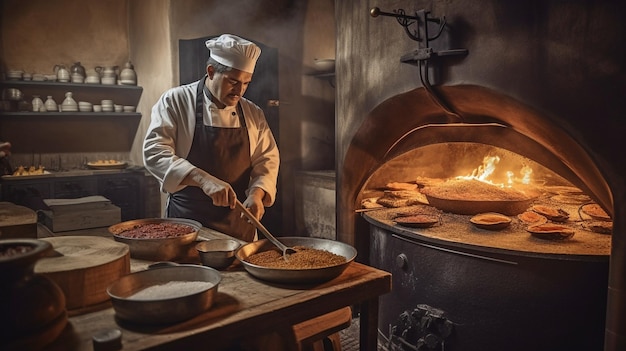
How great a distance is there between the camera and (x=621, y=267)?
2363 millimetres

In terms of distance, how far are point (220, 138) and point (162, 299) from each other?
2241 mm

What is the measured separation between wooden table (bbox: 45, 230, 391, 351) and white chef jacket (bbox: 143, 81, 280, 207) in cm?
117

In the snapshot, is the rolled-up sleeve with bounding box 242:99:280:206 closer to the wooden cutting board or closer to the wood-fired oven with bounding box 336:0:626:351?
the wood-fired oven with bounding box 336:0:626:351

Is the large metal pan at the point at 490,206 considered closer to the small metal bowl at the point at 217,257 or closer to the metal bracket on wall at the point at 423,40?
the metal bracket on wall at the point at 423,40

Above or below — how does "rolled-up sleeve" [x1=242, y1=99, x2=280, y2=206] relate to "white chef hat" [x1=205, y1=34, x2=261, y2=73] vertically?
below

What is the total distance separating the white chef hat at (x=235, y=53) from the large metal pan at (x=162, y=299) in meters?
1.88

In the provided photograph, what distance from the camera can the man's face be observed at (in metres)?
3.33

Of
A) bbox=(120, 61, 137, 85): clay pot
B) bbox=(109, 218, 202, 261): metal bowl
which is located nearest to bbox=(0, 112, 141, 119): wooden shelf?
bbox=(120, 61, 137, 85): clay pot

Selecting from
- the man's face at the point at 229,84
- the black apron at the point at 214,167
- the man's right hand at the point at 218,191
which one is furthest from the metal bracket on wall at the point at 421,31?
the man's right hand at the point at 218,191

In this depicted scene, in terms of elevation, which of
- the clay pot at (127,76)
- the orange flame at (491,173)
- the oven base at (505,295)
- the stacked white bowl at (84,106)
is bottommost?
the oven base at (505,295)

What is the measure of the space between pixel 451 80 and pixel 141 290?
7.48 ft

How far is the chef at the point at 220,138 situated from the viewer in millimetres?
3303

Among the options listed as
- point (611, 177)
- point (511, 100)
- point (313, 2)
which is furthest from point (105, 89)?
point (611, 177)

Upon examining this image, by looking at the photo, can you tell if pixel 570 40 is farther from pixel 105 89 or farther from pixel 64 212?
pixel 105 89
